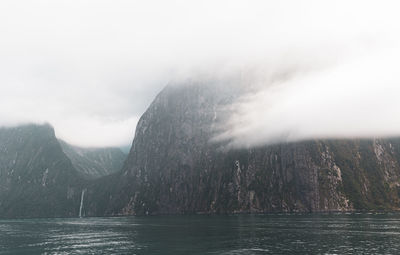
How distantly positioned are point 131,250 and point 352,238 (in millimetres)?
63985

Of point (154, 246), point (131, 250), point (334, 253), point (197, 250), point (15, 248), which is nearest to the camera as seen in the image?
point (334, 253)

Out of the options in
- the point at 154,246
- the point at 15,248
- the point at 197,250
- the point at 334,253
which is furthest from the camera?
the point at 15,248

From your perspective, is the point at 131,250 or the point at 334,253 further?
the point at 131,250

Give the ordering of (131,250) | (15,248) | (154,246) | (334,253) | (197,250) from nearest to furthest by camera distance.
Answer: (334,253)
(197,250)
(131,250)
(154,246)
(15,248)

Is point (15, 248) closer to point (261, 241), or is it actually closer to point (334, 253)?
point (261, 241)

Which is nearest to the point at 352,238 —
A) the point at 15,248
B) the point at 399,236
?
the point at 399,236

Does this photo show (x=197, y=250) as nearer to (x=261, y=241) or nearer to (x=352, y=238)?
(x=261, y=241)

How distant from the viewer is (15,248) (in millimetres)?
107750

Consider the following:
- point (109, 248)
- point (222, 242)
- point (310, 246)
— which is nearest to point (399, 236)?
point (310, 246)

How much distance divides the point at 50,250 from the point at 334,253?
76811mm

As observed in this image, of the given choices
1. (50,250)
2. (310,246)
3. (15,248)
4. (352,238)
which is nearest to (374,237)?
(352,238)

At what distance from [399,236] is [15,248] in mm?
116447

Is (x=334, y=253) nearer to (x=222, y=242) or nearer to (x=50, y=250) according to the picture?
(x=222, y=242)

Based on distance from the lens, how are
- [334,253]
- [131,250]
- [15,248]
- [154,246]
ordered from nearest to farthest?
[334,253], [131,250], [154,246], [15,248]
